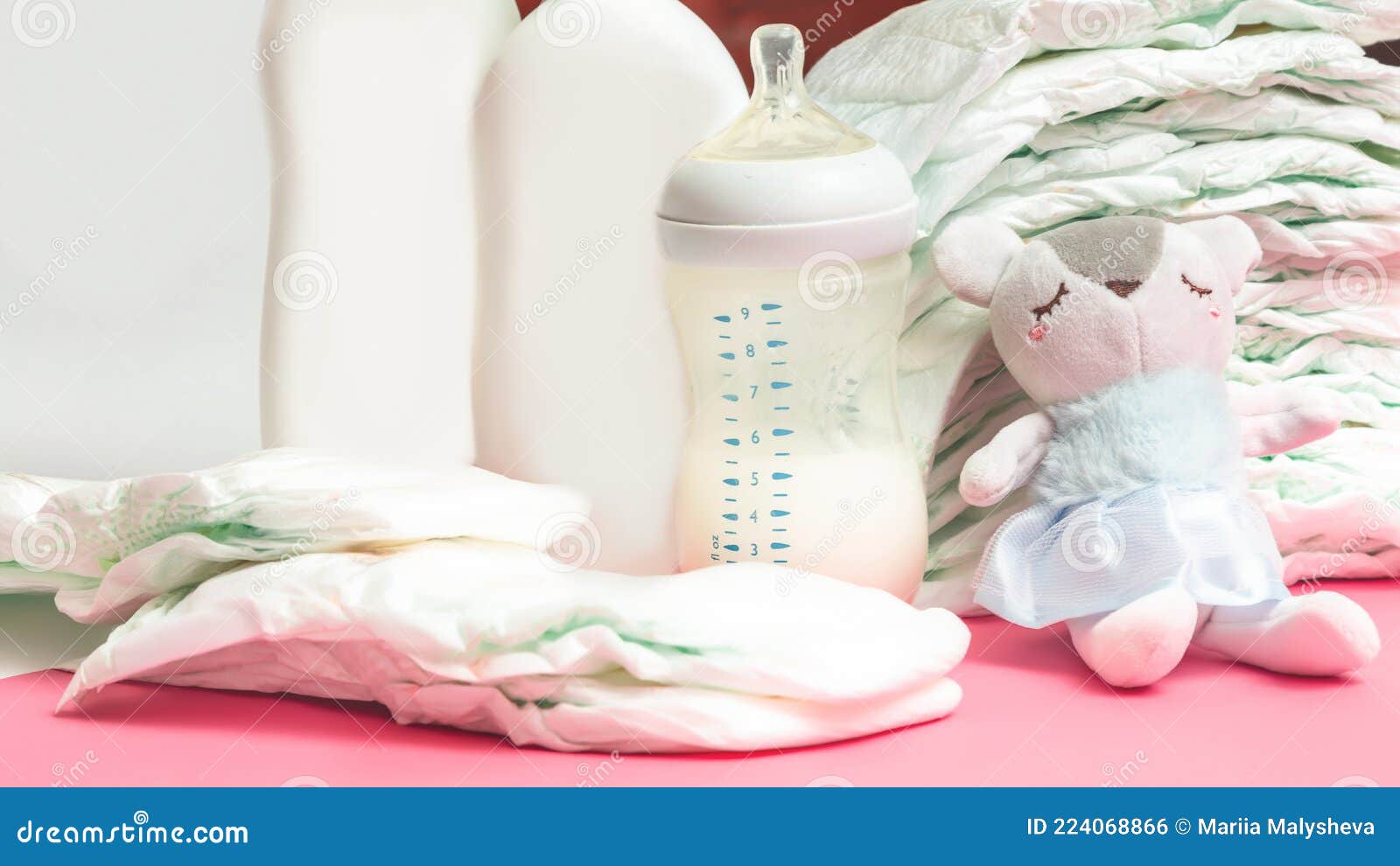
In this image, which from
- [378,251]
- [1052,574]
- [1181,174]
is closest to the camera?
[1052,574]

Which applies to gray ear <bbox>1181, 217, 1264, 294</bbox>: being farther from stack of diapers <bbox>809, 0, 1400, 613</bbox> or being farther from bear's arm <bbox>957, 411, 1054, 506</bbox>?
bear's arm <bbox>957, 411, 1054, 506</bbox>

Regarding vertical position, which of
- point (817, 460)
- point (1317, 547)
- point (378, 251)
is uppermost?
point (378, 251)

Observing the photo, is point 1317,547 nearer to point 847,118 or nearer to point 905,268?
point 905,268

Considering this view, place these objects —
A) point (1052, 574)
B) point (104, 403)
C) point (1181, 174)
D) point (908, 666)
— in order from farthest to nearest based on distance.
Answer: point (104, 403), point (1181, 174), point (1052, 574), point (908, 666)

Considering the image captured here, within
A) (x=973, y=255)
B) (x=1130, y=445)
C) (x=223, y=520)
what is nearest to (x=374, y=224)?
(x=223, y=520)

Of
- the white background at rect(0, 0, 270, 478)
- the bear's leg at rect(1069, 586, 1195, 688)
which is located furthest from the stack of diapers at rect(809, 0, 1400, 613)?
the white background at rect(0, 0, 270, 478)

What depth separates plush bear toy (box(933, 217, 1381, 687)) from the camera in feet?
3.27

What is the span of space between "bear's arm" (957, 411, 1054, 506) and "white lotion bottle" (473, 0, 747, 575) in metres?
0.26

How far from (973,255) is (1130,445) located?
0.16 m

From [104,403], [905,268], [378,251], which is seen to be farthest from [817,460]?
[104,403]

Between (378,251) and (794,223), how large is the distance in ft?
1.26

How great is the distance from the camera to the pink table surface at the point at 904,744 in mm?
885

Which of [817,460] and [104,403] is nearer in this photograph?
[817,460]

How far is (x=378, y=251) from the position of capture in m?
1.26
